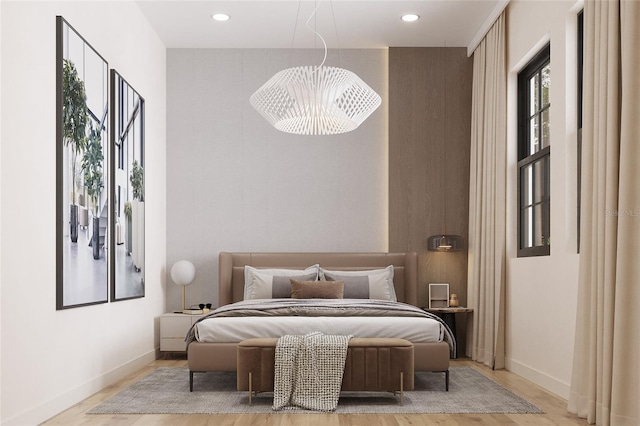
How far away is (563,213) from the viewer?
4.66m

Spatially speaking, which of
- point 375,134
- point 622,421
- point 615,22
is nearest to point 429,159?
point 375,134

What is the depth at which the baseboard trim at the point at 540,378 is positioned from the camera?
4.61m

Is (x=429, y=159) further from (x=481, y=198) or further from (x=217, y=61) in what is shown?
(x=217, y=61)

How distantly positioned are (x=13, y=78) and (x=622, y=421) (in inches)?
146

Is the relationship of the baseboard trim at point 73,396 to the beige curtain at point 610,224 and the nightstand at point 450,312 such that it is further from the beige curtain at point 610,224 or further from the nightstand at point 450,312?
the beige curtain at point 610,224

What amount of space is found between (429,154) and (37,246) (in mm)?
4283

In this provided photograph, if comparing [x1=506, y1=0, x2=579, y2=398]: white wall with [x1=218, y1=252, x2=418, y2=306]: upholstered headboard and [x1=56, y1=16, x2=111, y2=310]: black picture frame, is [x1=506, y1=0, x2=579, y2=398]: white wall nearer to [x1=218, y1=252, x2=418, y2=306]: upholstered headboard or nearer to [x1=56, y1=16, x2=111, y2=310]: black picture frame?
[x1=218, y1=252, x2=418, y2=306]: upholstered headboard

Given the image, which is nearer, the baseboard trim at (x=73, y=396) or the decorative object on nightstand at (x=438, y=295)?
the baseboard trim at (x=73, y=396)

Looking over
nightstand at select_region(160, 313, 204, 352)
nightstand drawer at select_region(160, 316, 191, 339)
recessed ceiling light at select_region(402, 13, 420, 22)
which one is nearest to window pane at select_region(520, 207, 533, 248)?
recessed ceiling light at select_region(402, 13, 420, 22)

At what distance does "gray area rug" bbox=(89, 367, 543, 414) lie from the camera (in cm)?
421

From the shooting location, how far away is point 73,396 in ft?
14.5

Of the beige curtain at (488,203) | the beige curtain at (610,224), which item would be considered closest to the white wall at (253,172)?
the beige curtain at (488,203)

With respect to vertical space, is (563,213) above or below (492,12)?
below

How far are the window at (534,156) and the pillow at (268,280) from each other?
199 centimetres
